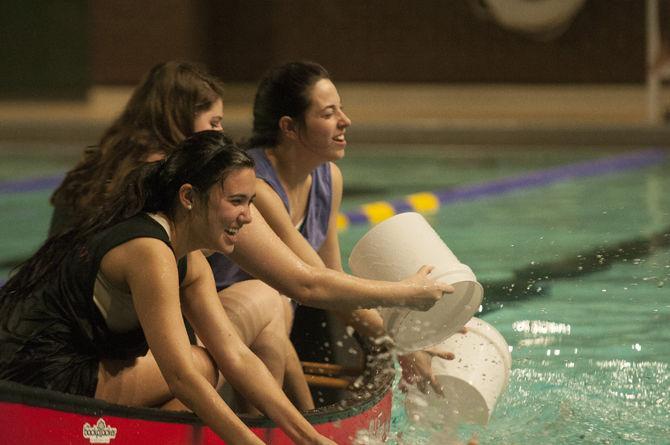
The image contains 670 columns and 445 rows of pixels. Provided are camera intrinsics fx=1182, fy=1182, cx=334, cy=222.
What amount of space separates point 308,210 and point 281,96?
373mm

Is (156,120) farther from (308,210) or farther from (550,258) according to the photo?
(550,258)

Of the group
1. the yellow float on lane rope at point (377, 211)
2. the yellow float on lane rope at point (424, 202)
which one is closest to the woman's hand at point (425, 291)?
the yellow float on lane rope at point (377, 211)

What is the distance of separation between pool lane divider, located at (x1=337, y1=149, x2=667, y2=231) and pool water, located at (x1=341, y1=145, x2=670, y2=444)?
11 cm

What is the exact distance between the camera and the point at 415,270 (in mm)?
3277

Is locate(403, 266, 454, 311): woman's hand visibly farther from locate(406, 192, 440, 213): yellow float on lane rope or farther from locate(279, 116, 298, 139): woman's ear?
locate(406, 192, 440, 213): yellow float on lane rope

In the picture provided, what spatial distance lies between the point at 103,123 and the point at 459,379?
876 cm

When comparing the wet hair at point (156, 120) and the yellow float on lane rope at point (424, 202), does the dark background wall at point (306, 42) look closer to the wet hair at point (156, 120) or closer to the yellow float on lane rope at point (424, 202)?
the yellow float on lane rope at point (424, 202)

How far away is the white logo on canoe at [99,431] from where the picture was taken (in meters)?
2.69

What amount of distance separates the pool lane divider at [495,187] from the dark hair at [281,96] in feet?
11.3

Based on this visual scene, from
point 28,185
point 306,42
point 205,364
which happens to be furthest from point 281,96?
point 306,42

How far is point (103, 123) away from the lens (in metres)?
11.6

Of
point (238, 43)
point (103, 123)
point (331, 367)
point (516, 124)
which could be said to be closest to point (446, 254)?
point (331, 367)

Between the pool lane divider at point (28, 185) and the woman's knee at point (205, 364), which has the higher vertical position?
the woman's knee at point (205, 364)

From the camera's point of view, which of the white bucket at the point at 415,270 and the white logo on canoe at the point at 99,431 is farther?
the white bucket at the point at 415,270
